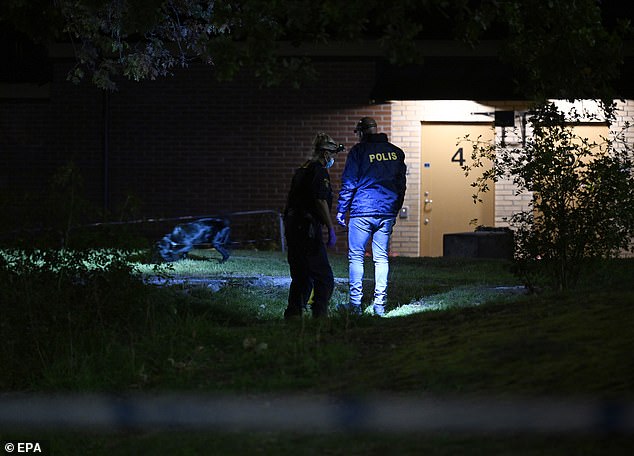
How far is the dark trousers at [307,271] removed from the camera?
33.0 ft

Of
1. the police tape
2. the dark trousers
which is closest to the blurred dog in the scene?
the dark trousers

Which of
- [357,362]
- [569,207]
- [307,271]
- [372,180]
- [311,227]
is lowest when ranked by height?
[357,362]

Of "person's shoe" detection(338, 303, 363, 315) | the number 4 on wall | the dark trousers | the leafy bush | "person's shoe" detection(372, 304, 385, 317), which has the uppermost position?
the number 4 on wall

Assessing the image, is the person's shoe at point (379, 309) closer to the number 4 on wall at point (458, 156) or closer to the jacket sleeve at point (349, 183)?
the jacket sleeve at point (349, 183)

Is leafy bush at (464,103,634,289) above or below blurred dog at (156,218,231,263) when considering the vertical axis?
above

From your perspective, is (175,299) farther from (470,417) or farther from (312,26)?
(470,417)

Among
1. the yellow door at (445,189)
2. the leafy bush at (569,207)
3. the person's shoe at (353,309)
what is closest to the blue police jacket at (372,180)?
the person's shoe at (353,309)

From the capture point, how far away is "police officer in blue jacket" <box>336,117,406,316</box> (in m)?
10.6

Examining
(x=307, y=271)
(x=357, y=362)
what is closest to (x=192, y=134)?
(x=307, y=271)

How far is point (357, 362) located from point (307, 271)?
8.01ft

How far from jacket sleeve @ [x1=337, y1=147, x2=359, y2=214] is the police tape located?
379 cm

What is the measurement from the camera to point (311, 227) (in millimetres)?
10016

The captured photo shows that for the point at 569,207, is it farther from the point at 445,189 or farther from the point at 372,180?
the point at 445,189

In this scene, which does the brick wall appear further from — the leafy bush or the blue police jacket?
the blue police jacket
